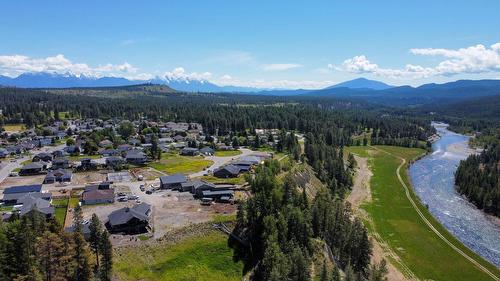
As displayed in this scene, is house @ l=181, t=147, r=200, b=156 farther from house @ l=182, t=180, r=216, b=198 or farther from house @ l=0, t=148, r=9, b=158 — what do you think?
house @ l=0, t=148, r=9, b=158

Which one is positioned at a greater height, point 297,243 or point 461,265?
point 297,243

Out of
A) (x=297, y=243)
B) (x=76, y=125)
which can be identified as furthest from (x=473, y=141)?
(x=76, y=125)

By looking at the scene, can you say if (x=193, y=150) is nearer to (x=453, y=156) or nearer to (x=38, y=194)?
(x=38, y=194)

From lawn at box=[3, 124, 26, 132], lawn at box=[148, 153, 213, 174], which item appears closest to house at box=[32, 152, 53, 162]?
lawn at box=[148, 153, 213, 174]

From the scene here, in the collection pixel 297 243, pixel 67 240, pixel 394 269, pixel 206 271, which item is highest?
pixel 67 240

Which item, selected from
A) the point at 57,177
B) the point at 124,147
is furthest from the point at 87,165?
the point at 124,147

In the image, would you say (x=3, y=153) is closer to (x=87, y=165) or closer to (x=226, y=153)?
(x=87, y=165)
